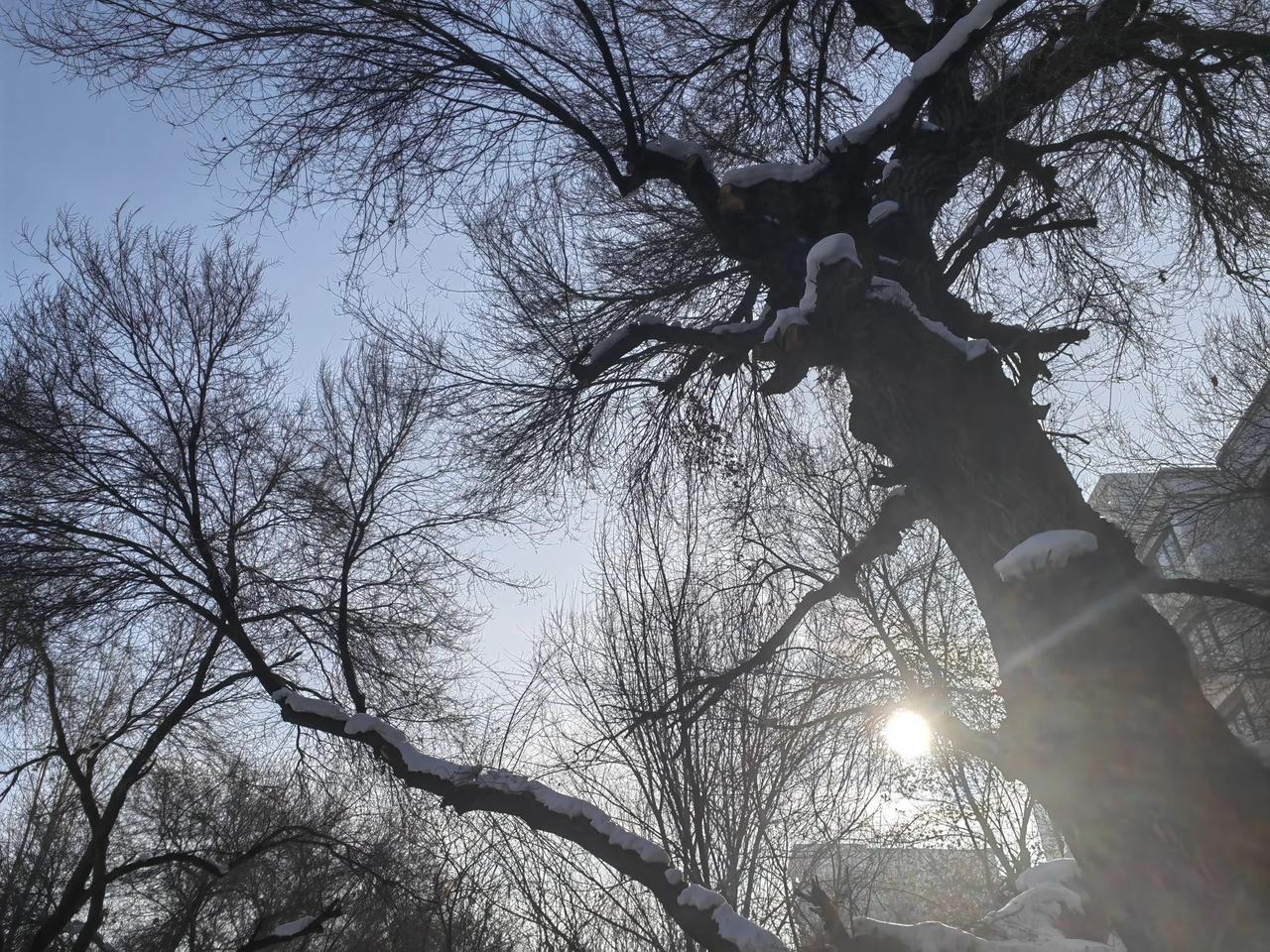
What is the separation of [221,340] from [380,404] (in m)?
1.66

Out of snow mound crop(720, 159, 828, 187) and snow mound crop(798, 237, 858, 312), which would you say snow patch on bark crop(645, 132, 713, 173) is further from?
snow mound crop(798, 237, 858, 312)

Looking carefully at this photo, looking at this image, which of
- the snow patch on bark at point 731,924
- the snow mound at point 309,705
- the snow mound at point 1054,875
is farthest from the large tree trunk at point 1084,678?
the snow mound at point 309,705

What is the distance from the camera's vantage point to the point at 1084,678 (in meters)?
2.71

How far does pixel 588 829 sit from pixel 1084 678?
2.21 m

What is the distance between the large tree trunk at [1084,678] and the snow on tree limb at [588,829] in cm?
130

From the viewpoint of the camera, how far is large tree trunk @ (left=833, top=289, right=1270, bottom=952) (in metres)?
2.33

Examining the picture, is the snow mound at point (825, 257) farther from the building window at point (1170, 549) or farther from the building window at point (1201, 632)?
the building window at point (1170, 549)

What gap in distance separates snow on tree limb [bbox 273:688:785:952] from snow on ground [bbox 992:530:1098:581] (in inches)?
67.0

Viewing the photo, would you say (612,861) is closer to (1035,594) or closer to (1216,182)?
(1035,594)

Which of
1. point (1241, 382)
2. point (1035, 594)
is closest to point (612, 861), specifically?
point (1035, 594)

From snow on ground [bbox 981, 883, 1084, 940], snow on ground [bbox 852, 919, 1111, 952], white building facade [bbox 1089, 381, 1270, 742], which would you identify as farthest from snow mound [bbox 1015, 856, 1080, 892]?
white building facade [bbox 1089, 381, 1270, 742]

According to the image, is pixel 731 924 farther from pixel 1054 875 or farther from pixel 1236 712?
pixel 1236 712

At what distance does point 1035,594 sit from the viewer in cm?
289

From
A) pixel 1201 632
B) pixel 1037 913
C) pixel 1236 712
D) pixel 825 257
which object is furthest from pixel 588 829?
pixel 1236 712
